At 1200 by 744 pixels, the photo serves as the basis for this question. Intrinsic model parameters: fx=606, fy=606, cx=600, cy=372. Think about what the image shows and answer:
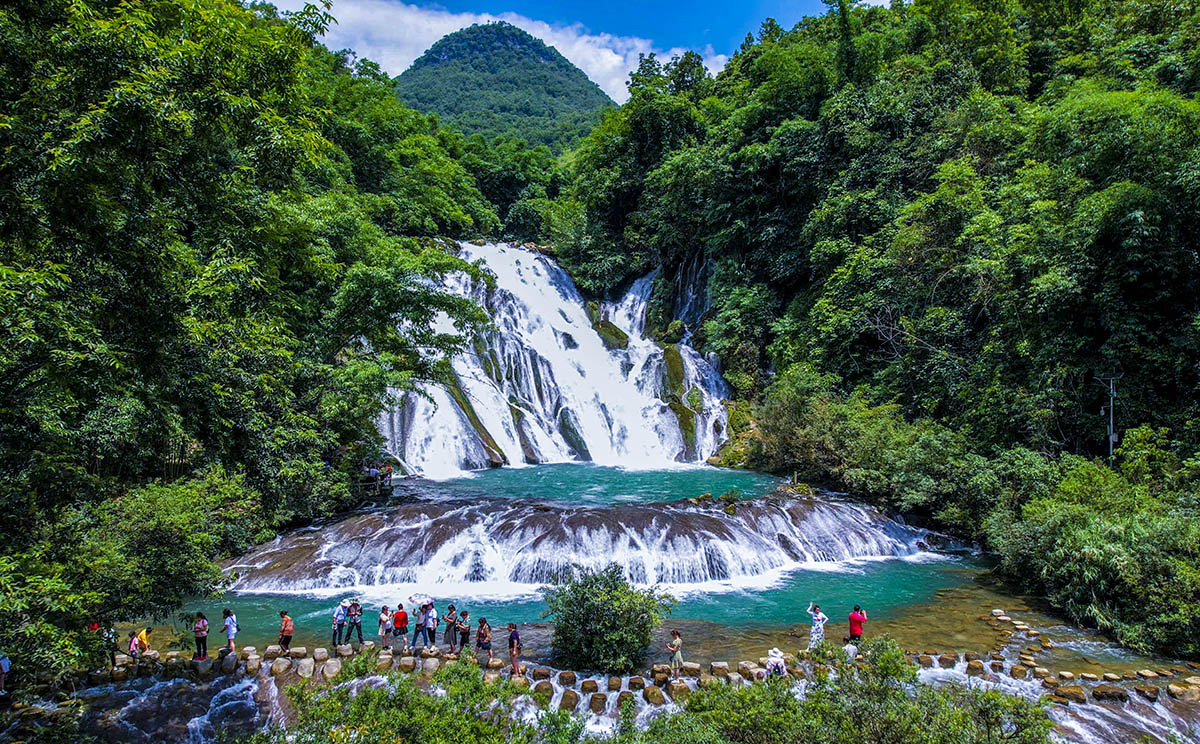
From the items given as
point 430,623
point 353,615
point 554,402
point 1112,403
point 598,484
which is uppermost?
point 554,402

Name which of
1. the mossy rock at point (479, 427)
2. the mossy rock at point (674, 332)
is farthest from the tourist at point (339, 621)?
the mossy rock at point (674, 332)

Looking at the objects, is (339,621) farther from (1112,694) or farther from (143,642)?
(1112,694)

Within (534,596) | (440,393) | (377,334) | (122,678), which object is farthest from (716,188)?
(122,678)

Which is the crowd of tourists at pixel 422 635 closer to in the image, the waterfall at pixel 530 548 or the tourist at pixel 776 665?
the tourist at pixel 776 665

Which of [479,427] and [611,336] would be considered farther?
[611,336]

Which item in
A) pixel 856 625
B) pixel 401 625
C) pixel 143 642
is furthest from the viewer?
pixel 856 625

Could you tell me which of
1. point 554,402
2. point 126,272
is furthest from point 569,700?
point 554,402
